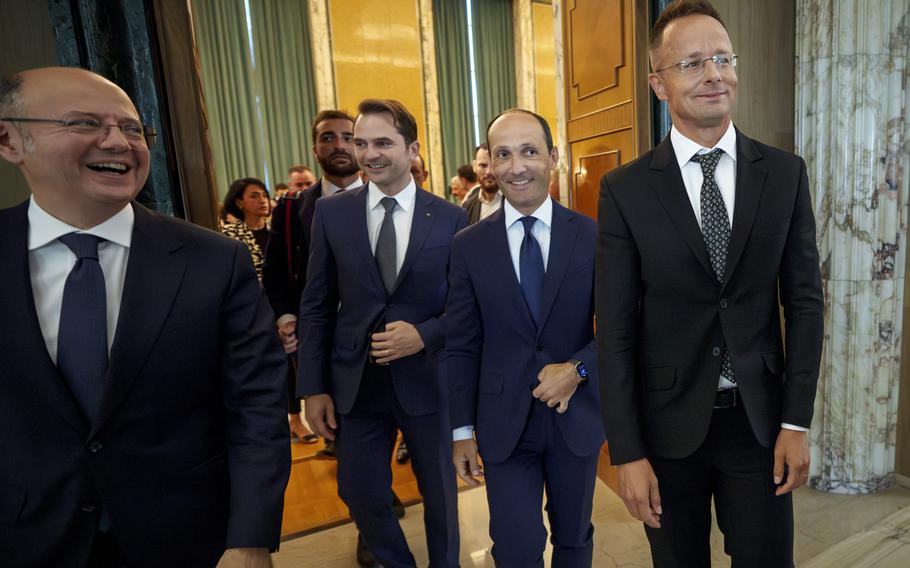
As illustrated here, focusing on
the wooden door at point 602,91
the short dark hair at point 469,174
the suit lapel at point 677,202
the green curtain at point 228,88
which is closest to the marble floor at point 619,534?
the wooden door at point 602,91

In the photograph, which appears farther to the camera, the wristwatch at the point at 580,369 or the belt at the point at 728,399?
the wristwatch at the point at 580,369

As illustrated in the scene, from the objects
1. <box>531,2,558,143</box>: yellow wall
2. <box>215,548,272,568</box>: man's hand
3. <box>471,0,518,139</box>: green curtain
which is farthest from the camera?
<box>531,2,558,143</box>: yellow wall

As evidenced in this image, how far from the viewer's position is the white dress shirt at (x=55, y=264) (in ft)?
3.64

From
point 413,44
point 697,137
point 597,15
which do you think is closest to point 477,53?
point 413,44

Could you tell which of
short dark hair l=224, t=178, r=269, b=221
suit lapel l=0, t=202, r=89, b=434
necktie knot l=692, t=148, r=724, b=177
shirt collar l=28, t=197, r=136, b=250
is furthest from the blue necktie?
short dark hair l=224, t=178, r=269, b=221

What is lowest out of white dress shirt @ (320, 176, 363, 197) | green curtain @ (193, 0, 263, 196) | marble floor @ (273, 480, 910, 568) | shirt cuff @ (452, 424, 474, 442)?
marble floor @ (273, 480, 910, 568)

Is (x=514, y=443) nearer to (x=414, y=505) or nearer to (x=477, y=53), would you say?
(x=414, y=505)

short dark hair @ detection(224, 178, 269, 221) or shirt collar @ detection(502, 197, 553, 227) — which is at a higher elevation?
short dark hair @ detection(224, 178, 269, 221)

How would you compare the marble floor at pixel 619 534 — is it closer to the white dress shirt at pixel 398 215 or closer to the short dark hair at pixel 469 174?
the white dress shirt at pixel 398 215

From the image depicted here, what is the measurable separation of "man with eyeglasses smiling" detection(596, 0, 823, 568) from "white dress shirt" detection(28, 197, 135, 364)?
1104mm

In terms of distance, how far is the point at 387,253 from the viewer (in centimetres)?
204

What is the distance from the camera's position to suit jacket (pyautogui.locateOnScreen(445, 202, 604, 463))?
64.8 inches

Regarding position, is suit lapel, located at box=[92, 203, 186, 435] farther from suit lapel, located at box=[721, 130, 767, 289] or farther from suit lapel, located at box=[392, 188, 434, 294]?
suit lapel, located at box=[721, 130, 767, 289]

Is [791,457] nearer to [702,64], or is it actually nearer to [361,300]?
[702,64]
